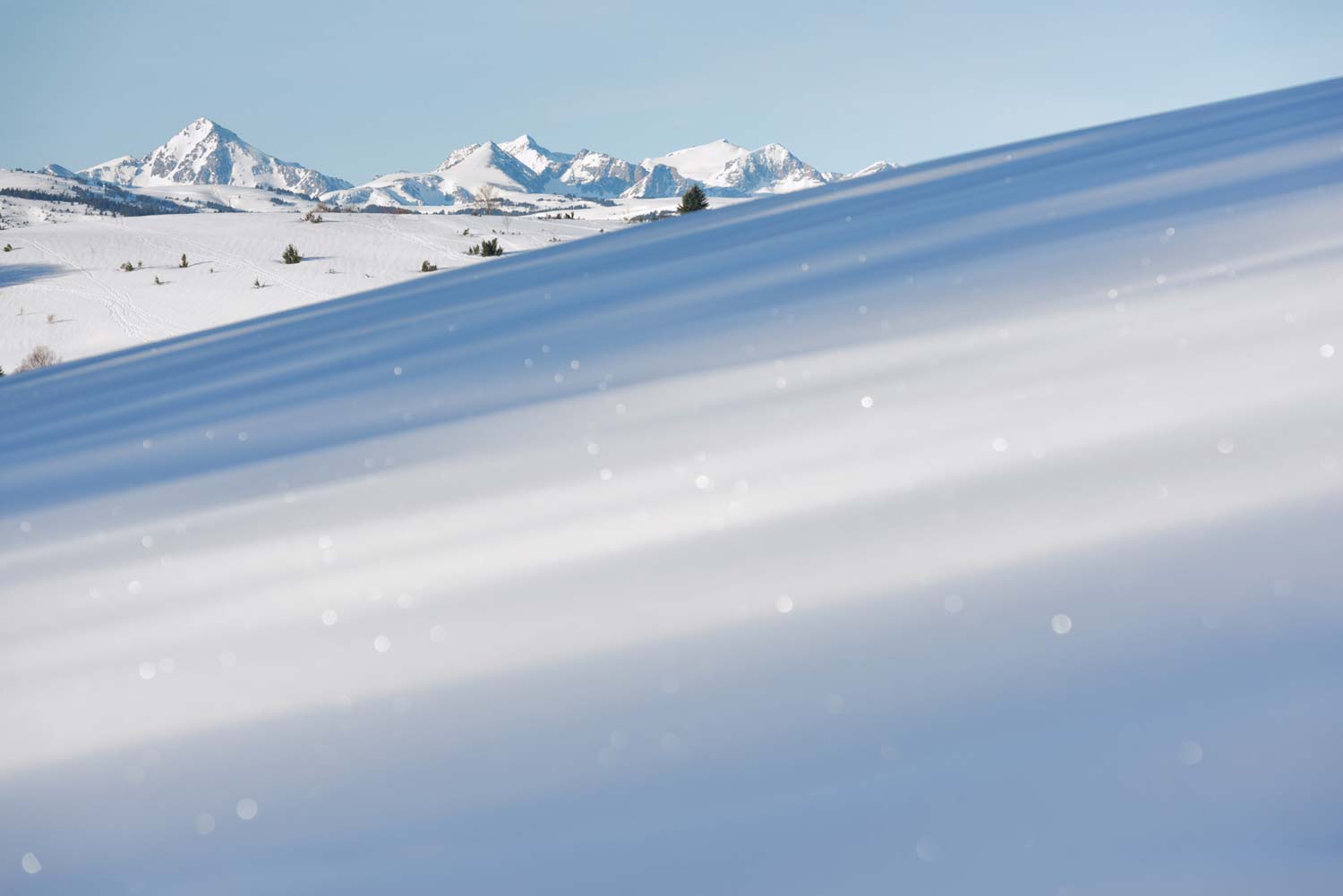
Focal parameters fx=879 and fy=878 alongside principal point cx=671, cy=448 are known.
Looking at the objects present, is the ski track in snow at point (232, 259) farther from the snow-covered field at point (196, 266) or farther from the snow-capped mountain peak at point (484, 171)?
the snow-capped mountain peak at point (484, 171)

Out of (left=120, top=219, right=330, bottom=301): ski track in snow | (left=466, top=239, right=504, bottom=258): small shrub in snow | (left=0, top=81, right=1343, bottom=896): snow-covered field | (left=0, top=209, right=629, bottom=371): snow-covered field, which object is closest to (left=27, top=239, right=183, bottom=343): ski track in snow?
(left=0, top=209, right=629, bottom=371): snow-covered field

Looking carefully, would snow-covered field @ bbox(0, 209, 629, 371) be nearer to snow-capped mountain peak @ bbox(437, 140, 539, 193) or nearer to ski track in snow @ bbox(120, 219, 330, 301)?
ski track in snow @ bbox(120, 219, 330, 301)

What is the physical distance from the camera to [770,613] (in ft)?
1.78

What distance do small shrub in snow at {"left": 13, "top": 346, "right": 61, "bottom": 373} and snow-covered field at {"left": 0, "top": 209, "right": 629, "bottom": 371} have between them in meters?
0.14

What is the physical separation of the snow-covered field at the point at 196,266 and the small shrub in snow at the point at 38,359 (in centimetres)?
14

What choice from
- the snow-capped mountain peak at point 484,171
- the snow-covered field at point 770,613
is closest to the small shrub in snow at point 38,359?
the snow-covered field at point 770,613

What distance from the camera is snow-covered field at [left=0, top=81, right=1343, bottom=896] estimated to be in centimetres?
42

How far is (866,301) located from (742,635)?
489 mm

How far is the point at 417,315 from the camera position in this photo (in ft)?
5.24

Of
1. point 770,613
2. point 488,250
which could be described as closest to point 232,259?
point 488,250

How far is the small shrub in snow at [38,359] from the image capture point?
717 centimetres

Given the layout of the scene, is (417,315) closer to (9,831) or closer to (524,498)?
(524,498)

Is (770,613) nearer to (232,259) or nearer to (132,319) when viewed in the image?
(132,319)

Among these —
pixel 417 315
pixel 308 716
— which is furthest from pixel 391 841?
pixel 417 315
